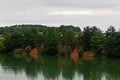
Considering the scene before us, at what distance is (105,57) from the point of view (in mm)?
64562

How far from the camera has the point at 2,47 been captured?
259ft

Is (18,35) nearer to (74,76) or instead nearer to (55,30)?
(55,30)

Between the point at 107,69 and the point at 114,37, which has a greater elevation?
the point at 114,37

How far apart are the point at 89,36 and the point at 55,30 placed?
27.5 feet

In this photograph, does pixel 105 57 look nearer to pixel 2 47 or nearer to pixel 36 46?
pixel 36 46

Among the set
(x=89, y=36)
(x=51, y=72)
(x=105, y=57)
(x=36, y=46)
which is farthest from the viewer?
(x=36, y=46)

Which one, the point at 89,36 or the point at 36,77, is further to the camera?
the point at 89,36

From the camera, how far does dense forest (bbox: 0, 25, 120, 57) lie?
214 ft

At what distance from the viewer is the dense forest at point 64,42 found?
65188mm

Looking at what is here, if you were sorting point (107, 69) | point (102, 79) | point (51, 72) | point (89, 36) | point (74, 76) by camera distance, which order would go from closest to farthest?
point (102, 79) → point (74, 76) → point (51, 72) → point (107, 69) → point (89, 36)

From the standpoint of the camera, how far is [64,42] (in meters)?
72.0

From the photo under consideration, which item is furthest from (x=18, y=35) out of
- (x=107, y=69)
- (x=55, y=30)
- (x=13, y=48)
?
(x=107, y=69)

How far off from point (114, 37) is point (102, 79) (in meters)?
28.3

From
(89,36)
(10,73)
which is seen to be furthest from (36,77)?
(89,36)
